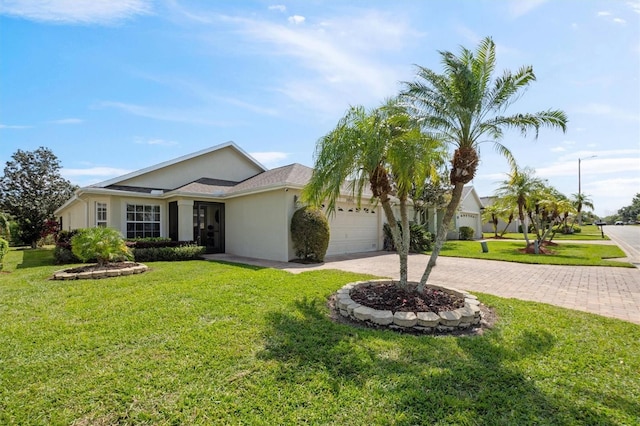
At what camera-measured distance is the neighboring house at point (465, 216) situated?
24594 millimetres

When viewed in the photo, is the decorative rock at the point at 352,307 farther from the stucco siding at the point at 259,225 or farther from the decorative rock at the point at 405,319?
the stucco siding at the point at 259,225

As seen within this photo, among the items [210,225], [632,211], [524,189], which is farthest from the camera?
[632,211]

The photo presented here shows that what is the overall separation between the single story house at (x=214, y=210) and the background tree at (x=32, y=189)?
11.7 metres

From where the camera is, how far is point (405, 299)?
20.2 ft

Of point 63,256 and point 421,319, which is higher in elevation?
point 63,256

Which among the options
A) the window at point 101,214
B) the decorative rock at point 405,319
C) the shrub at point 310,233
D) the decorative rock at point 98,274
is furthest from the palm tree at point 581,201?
the window at point 101,214

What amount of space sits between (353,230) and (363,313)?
36.0 ft

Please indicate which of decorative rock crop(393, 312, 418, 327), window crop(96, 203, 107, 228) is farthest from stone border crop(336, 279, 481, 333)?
window crop(96, 203, 107, 228)

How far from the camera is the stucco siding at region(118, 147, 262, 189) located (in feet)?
53.4

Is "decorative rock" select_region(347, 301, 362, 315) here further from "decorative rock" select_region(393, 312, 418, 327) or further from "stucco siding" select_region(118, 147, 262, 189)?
"stucco siding" select_region(118, 147, 262, 189)

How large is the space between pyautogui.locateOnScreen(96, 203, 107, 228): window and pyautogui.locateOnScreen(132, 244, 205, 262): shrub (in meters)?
3.35

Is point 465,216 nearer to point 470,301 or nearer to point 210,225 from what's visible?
point 210,225

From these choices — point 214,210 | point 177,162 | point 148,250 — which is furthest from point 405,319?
point 177,162

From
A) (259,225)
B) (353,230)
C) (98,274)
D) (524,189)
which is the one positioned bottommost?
(98,274)
